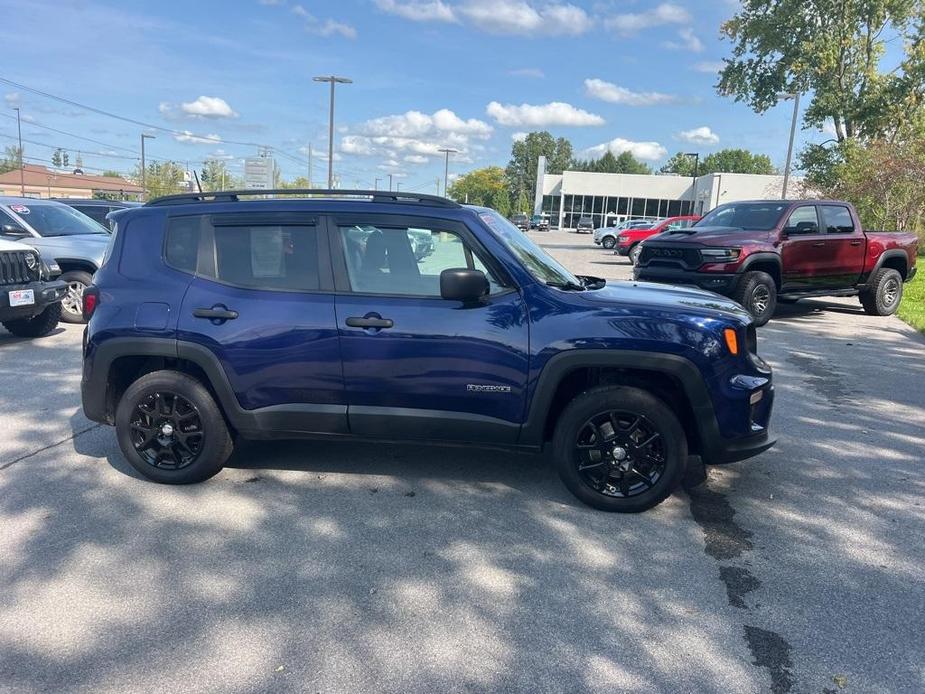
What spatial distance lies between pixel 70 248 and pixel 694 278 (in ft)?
29.7

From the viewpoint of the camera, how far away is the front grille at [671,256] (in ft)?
33.1

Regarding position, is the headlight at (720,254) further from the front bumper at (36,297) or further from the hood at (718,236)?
the front bumper at (36,297)

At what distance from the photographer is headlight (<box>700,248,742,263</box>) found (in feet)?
32.4

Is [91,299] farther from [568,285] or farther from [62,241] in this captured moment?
[62,241]

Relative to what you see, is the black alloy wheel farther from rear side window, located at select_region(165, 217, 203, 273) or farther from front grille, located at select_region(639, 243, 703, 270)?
front grille, located at select_region(639, 243, 703, 270)

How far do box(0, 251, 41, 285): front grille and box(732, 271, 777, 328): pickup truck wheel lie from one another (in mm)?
9264

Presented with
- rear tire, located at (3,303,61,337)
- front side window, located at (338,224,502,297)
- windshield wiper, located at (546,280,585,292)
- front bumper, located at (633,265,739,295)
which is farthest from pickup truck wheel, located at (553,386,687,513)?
rear tire, located at (3,303,61,337)

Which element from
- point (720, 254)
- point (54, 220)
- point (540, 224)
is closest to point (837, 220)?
point (720, 254)

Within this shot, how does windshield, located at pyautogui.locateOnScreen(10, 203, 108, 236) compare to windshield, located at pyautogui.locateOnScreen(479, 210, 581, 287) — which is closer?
windshield, located at pyautogui.locateOnScreen(479, 210, 581, 287)

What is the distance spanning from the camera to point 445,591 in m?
3.17

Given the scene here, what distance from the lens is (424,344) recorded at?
388 centimetres

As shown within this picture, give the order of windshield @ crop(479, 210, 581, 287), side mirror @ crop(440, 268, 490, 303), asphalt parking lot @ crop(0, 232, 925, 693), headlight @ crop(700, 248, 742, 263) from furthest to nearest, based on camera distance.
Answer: headlight @ crop(700, 248, 742, 263)
windshield @ crop(479, 210, 581, 287)
side mirror @ crop(440, 268, 490, 303)
asphalt parking lot @ crop(0, 232, 925, 693)

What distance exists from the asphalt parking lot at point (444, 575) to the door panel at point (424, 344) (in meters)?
0.54

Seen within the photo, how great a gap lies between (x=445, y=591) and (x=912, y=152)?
24407mm
